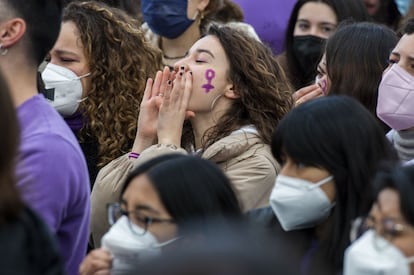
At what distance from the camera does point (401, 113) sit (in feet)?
16.1

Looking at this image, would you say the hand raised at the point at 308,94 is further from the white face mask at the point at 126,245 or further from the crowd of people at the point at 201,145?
the white face mask at the point at 126,245

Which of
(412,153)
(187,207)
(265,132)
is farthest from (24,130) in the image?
(412,153)

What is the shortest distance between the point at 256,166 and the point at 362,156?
1052mm

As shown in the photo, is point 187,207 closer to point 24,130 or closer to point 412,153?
point 24,130

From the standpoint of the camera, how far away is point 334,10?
22.3 feet

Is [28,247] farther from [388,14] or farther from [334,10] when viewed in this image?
[388,14]

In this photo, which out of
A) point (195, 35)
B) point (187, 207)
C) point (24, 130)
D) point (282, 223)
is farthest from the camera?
point (195, 35)

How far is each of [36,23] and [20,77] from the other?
8.6 inches

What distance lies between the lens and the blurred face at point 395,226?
122 inches

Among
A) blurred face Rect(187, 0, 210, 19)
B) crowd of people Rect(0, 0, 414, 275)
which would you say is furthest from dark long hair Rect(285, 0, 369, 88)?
blurred face Rect(187, 0, 210, 19)

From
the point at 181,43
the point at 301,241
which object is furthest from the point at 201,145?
the point at 181,43

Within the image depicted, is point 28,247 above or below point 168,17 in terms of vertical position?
above

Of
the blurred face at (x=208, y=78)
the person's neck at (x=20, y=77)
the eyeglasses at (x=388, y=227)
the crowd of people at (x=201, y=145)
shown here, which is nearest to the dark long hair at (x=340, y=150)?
the crowd of people at (x=201, y=145)

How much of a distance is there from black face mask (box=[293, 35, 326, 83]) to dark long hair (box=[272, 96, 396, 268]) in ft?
9.19
